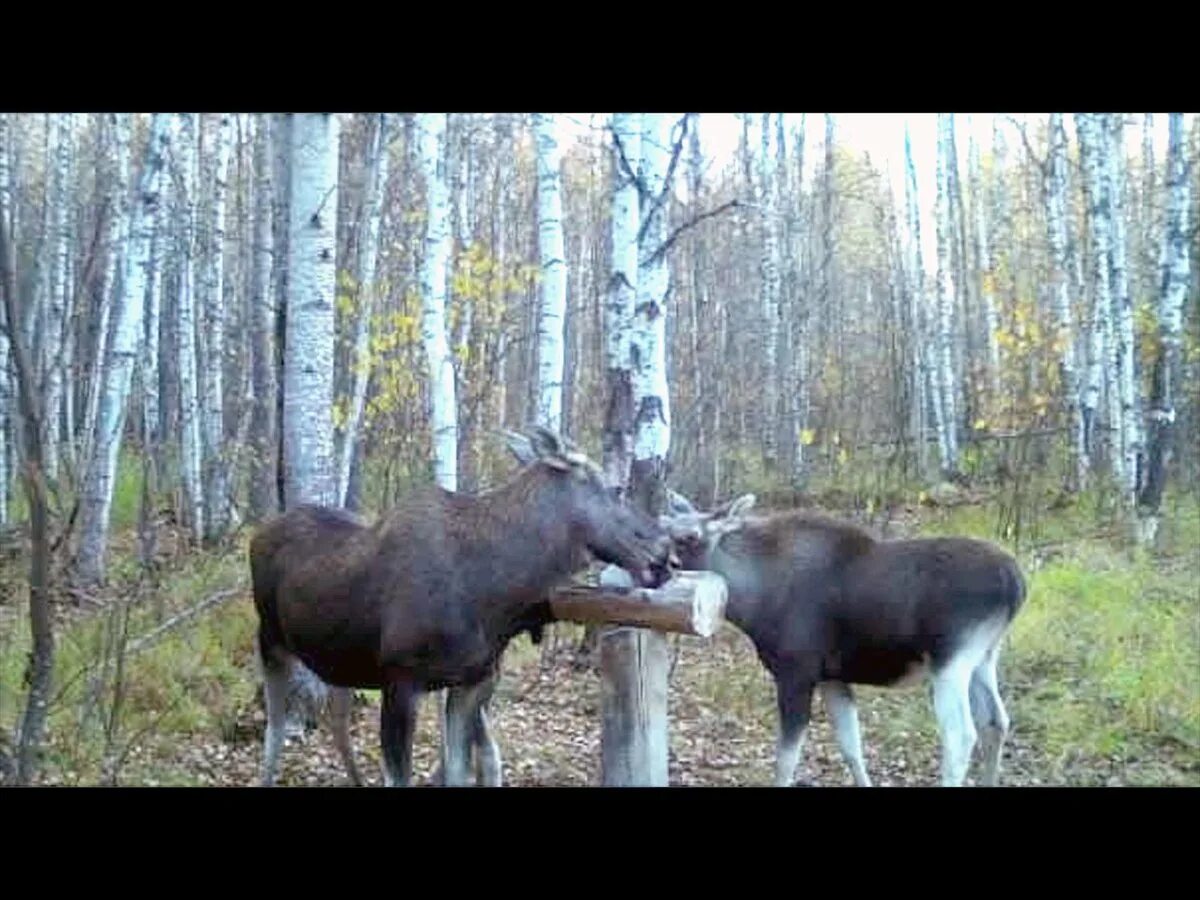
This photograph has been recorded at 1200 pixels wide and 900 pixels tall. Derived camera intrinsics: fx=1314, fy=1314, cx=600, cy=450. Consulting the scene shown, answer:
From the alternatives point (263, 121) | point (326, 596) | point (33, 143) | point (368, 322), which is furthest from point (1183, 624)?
point (33, 143)

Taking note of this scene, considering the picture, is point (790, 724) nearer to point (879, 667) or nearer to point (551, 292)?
point (879, 667)

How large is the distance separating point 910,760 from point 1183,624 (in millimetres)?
3037

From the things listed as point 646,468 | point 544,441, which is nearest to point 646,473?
point 646,468

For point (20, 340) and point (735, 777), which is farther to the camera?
point (735, 777)

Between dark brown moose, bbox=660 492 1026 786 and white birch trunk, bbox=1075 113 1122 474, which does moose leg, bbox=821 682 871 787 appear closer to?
dark brown moose, bbox=660 492 1026 786

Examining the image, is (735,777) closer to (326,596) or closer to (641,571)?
(641,571)

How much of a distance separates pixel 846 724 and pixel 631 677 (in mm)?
1733

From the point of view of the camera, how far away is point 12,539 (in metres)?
13.0

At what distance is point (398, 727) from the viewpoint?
6172mm

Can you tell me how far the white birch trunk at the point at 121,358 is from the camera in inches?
427

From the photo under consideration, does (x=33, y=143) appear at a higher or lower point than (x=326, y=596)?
higher

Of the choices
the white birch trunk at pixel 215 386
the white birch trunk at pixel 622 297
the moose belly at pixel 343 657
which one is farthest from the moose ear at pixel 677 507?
the white birch trunk at pixel 215 386

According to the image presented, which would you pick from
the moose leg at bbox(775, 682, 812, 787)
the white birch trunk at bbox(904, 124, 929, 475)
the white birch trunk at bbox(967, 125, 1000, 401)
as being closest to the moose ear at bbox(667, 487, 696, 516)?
the moose leg at bbox(775, 682, 812, 787)

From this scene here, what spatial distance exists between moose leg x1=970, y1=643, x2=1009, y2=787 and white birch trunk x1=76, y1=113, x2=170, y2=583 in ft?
23.0
